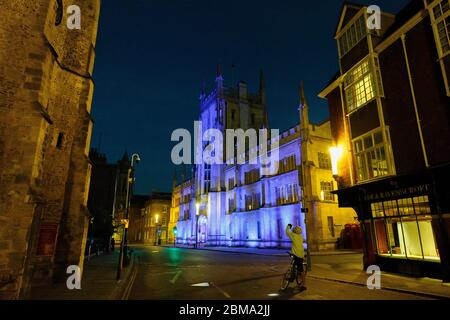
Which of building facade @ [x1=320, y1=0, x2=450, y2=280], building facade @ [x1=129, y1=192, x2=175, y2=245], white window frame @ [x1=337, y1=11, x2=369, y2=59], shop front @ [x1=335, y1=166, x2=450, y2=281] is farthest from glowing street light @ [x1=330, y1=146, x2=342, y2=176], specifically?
building facade @ [x1=129, y1=192, x2=175, y2=245]

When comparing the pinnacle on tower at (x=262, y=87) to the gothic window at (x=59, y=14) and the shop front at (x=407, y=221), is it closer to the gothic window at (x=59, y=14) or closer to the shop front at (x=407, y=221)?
the shop front at (x=407, y=221)

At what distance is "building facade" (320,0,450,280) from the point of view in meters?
10.9

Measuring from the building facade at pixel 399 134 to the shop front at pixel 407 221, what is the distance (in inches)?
1.5

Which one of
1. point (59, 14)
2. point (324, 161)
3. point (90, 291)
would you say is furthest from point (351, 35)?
point (324, 161)

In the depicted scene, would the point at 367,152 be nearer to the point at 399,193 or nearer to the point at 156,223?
the point at 399,193

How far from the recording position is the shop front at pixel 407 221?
10508mm

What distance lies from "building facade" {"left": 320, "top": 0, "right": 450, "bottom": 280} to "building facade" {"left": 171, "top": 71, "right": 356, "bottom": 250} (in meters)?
6.39

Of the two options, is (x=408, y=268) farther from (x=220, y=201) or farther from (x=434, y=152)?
(x=220, y=201)

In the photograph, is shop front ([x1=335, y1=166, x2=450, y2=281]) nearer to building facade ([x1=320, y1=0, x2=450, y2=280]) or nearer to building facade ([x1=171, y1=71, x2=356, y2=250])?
building facade ([x1=320, y1=0, x2=450, y2=280])

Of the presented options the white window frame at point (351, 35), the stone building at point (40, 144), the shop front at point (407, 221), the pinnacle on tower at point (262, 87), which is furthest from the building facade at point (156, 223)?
the white window frame at point (351, 35)

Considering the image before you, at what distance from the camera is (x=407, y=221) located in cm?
1233

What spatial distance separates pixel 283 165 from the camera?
35062 mm

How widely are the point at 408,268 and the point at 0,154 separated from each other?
16088mm
